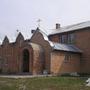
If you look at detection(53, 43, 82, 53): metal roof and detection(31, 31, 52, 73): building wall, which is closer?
detection(31, 31, 52, 73): building wall

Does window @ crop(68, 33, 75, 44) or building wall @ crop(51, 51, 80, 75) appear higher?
window @ crop(68, 33, 75, 44)

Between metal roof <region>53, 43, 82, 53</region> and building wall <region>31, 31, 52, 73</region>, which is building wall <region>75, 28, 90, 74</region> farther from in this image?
building wall <region>31, 31, 52, 73</region>

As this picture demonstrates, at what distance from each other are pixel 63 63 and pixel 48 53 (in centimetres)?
263

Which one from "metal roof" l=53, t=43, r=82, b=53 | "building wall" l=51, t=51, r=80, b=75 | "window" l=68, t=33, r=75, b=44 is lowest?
"building wall" l=51, t=51, r=80, b=75

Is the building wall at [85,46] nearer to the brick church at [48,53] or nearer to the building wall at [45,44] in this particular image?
the brick church at [48,53]

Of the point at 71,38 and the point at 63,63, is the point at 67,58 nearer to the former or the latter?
the point at 63,63

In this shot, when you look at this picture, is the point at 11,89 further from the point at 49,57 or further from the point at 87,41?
the point at 87,41

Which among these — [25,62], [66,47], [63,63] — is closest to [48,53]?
[63,63]

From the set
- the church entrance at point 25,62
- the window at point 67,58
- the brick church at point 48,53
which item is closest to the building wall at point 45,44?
the brick church at point 48,53

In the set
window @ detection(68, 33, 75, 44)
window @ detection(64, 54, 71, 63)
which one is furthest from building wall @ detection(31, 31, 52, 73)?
window @ detection(68, 33, 75, 44)

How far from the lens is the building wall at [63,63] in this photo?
1433 inches

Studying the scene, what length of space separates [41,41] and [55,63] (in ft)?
14.0

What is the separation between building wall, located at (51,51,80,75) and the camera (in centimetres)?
3641

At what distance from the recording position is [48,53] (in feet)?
121
